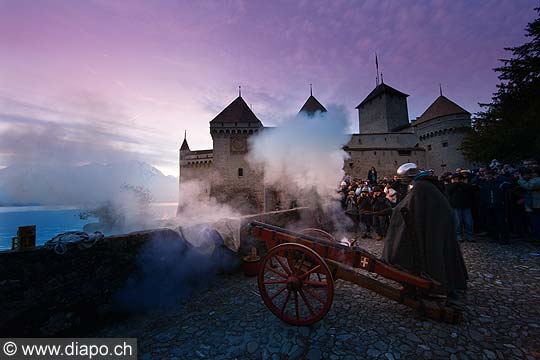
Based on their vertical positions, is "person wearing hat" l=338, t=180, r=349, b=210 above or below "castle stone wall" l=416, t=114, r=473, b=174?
below

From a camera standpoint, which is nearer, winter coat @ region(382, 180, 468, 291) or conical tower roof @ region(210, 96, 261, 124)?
winter coat @ region(382, 180, 468, 291)

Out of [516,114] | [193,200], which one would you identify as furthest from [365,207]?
[193,200]

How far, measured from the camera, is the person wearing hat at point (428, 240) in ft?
7.54

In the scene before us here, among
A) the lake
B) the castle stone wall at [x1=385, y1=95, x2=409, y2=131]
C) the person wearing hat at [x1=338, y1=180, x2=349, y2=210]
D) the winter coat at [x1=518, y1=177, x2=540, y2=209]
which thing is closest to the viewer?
the winter coat at [x1=518, y1=177, x2=540, y2=209]

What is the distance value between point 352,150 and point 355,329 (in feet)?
69.9

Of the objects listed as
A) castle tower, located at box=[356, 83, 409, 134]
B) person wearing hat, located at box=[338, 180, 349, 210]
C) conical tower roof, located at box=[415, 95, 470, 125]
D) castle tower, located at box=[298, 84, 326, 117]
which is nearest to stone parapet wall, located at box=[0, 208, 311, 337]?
person wearing hat, located at box=[338, 180, 349, 210]

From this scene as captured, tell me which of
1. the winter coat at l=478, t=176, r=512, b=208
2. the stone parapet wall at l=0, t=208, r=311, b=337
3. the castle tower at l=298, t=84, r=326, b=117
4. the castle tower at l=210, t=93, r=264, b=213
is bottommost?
the stone parapet wall at l=0, t=208, r=311, b=337

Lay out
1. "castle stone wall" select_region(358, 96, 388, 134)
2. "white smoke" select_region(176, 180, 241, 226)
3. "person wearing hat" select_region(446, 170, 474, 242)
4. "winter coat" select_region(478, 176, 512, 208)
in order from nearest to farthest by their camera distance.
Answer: "winter coat" select_region(478, 176, 512, 208)
"person wearing hat" select_region(446, 170, 474, 242)
"white smoke" select_region(176, 180, 241, 226)
"castle stone wall" select_region(358, 96, 388, 134)

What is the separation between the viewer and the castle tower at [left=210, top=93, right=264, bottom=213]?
2264cm

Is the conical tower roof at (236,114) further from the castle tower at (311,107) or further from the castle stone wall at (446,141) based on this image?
the castle stone wall at (446,141)

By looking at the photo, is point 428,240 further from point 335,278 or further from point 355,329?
point 355,329

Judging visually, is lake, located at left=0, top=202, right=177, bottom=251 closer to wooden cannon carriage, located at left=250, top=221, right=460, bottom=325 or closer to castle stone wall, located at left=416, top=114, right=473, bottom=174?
wooden cannon carriage, located at left=250, top=221, right=460, bottom=325

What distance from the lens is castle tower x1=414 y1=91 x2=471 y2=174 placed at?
20516mm

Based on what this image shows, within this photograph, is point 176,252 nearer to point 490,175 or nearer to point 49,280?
point 49,280
